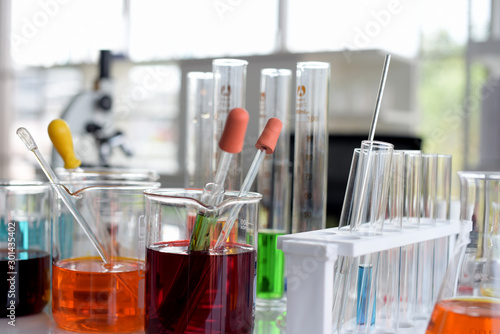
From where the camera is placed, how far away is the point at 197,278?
2.12 feet

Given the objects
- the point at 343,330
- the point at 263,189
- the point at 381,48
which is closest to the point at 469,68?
the point at 381,48

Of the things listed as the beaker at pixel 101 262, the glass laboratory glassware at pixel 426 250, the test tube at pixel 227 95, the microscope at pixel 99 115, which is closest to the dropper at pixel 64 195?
the beaker at pixel 101 262

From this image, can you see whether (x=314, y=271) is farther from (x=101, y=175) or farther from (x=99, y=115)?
(x=99, y=115)

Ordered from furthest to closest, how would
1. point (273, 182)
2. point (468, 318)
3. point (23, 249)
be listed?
point (273, 182), point (23, 249), point (468, 318)

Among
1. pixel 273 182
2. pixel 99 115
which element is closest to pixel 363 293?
pixel 273 182

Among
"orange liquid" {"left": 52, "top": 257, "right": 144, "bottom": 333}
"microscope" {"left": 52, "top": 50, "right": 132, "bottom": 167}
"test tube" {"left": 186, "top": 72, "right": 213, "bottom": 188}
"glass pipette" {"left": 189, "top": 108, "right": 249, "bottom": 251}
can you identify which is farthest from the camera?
"microscope" {"left": 52, "top": 50, "right": 132, "bottom": 167}

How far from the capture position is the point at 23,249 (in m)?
0.84

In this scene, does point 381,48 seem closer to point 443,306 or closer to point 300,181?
point 300,181

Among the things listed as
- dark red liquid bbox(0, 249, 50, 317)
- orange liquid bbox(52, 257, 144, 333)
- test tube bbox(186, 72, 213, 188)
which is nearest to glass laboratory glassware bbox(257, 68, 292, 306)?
test tube bbox(186, 72, 213, 188)

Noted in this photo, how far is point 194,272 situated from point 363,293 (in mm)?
211

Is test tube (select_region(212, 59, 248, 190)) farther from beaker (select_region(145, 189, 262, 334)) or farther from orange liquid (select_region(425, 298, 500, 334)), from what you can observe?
orange liquid (select_region(425, 298, 500, 334))

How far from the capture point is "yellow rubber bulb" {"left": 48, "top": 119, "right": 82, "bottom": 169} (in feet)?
2.52

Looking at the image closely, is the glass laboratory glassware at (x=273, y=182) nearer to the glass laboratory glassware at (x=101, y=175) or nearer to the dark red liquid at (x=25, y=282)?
the glass laboratory glassware at (x=101, y=175)

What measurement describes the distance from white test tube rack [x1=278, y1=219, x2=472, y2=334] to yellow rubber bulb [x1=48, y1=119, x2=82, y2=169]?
35 cm
